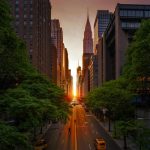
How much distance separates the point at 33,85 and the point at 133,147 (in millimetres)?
21186

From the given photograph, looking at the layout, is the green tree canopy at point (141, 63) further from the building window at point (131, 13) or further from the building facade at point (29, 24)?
the building facade at point (29, 24)

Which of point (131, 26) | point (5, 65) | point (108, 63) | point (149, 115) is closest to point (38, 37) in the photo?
point (108, 63)

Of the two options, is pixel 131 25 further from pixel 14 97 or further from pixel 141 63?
pixel 14 97

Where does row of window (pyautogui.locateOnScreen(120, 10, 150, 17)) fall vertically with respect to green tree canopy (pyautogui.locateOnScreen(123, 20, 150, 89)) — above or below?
above

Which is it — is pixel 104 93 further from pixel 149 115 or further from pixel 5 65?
pixel 5 65

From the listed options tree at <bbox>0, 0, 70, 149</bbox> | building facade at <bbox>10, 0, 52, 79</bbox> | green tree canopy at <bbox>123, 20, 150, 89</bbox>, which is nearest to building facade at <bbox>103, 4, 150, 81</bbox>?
building facade at <bbox>10, 0, 52, 79</bbox>

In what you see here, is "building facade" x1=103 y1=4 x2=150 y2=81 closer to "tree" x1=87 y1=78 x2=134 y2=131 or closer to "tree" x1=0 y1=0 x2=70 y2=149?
"tree" x1=87 y1=78 x2=134 y2=131

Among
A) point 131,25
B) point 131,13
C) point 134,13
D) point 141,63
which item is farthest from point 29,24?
point 141,63

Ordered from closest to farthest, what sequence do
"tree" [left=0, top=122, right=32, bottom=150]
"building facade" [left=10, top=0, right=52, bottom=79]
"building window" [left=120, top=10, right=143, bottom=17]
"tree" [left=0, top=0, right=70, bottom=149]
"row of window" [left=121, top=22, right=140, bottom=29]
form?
"tree" [left=0, top=122, right=32, bottom=150] → "tree" [left=0, top=0, right=70, bottom=149] → "row of window" [left=121, top=22, right=140, bottom=29] → "building window" [left=120, top=10, right=143, bottom=17] → "building facade" [left=10, top=0, right=52, bottom=79]

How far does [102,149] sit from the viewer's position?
4612 centimetres

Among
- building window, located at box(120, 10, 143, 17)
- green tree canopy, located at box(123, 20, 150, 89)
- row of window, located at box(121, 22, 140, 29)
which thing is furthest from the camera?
building window, located at box(120, 10, 143, 17)

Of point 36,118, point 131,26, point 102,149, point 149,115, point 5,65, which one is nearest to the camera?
point 36,118

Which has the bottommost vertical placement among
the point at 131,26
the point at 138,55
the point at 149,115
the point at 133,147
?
the point at 133,147

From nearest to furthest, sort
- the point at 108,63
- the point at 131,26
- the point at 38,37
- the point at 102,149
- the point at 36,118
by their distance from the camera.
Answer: the point at 36,118, the point at 102,149, the point at 131,26, the point at 108,63, the point at 38,37
